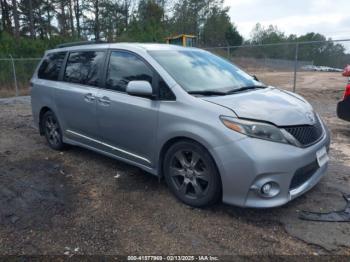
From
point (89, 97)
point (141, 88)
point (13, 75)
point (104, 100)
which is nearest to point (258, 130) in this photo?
point (141, 88)

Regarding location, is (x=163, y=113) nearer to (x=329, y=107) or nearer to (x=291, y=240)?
(x=291, y=240)

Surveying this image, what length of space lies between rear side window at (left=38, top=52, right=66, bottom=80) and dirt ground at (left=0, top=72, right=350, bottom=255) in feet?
4.98

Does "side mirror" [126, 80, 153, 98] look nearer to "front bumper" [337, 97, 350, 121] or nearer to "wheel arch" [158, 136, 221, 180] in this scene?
"wheel arch" [158, 136, 221, 180]

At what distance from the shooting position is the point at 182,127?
322cm

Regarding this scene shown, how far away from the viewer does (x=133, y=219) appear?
125 inches

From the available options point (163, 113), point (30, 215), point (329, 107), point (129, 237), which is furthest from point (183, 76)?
point (329, 107)

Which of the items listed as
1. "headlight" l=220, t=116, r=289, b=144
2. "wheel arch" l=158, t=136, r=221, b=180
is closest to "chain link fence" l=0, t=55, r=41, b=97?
"wheel arch" l=158, t=136, r=221, b=180

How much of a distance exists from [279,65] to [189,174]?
2072cm

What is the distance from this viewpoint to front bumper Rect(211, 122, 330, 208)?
2.83 metres

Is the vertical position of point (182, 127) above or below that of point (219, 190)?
above

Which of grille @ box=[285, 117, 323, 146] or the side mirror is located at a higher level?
the side mirror

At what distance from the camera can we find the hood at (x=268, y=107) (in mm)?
3020

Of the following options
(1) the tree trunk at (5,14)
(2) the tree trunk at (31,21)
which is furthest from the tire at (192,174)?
(1) the tree trunk at (5,14)

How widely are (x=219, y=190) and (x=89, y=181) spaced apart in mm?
1845
